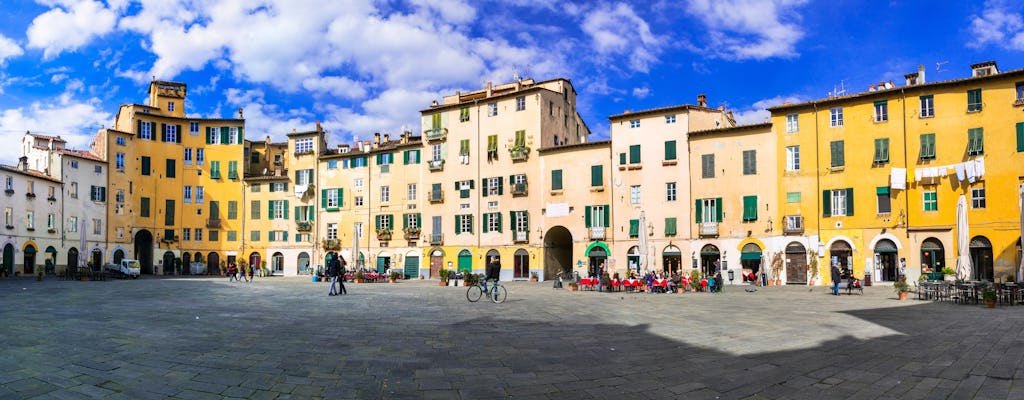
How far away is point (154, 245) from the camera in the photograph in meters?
62.7

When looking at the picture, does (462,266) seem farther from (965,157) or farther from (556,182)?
(965,157)

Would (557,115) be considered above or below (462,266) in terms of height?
above

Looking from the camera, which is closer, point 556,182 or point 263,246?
point 556,182

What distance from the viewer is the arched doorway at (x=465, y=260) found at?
177 feet

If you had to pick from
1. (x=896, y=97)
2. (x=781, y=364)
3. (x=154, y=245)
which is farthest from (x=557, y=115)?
(x=781, y=364)

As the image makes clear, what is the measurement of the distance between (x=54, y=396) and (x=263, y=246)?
60104 millimetres

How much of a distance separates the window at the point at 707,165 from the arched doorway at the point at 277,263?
4243 cm

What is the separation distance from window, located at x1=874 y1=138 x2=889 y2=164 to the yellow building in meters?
0.05

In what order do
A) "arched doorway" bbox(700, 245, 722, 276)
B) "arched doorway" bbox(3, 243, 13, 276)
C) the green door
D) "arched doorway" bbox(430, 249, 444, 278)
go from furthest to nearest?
the green door
"arched doorway" bbox(430, 249, 444, 278)
"arched doorway" bbox(3, 243, 13, 276)
"arched doorway" bbox(700, 245, 722, 276)

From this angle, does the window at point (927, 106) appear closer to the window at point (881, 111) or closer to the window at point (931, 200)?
the window at point (881, 111)

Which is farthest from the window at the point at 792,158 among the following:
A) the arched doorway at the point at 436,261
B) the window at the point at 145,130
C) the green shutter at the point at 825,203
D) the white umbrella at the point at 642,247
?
the window at the point at 145,130

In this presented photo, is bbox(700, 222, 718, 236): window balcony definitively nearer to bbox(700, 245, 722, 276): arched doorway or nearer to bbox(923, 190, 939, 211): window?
bbox(700, 245, 722, 276): arched doorway

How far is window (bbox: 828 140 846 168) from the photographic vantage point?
40131mm

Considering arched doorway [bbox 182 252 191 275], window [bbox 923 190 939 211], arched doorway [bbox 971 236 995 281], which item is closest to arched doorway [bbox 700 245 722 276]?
window [bbox 923 190 939 211]
